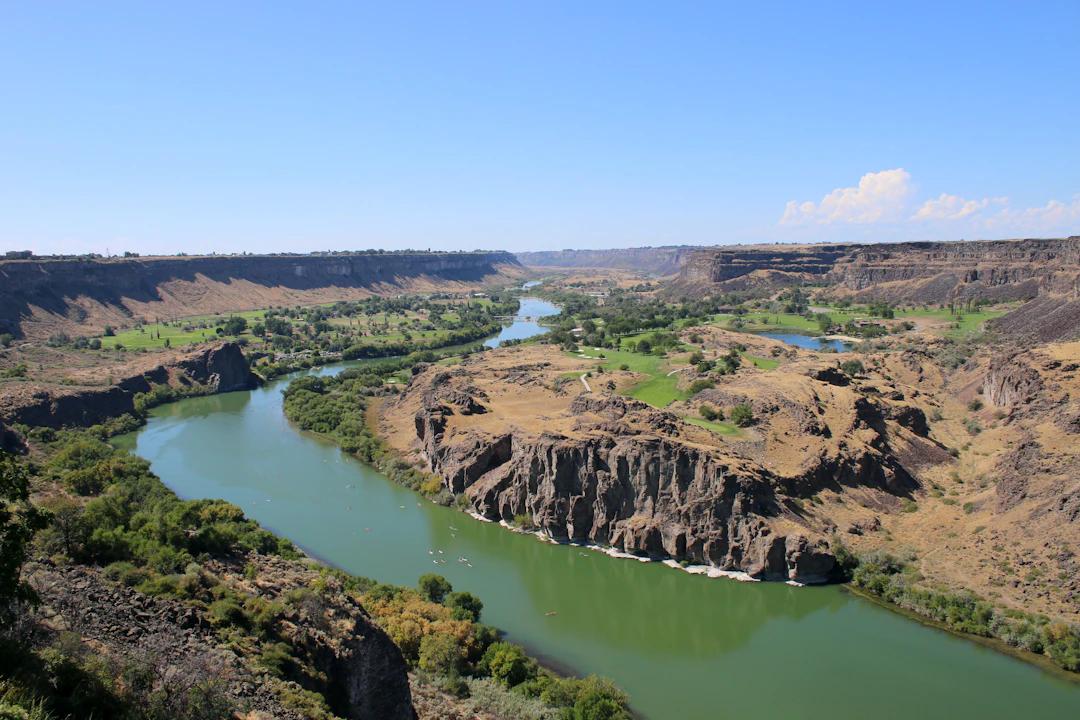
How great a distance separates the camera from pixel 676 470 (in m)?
39.7

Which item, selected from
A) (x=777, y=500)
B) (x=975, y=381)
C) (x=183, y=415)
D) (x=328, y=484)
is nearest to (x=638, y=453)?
(x=777, y=500)

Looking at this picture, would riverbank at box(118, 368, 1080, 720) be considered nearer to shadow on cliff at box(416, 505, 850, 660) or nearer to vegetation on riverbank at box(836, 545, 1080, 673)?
shadow on cliff at box(416, 505, 850, 660)

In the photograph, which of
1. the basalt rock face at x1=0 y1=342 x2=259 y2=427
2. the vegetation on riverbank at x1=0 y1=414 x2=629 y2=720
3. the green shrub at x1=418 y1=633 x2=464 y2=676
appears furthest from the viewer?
the basalt rock face at x1=0 y1=342 x2=259 y2=427

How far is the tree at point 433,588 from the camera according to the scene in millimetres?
32719

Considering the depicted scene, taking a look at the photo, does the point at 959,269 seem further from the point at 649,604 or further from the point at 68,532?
the point at 68,532

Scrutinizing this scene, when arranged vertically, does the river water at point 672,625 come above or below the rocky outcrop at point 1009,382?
below

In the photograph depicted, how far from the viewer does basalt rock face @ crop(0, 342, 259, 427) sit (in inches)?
2410

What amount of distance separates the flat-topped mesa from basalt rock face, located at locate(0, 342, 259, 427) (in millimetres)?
32784

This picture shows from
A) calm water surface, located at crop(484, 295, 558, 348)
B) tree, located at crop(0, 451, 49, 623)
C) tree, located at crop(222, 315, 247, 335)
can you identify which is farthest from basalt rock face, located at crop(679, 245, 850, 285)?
tree, located at crop(0, 451, 49, 623)

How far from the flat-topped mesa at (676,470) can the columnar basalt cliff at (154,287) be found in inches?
3352

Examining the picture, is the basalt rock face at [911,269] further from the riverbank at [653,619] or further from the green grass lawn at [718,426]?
the riverbank at [653,619]

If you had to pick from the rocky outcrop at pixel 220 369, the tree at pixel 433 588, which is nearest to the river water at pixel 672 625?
the tree at pixel 433 588

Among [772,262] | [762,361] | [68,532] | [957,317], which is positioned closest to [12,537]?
[68,532]

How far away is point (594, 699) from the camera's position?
2469 centimetres
